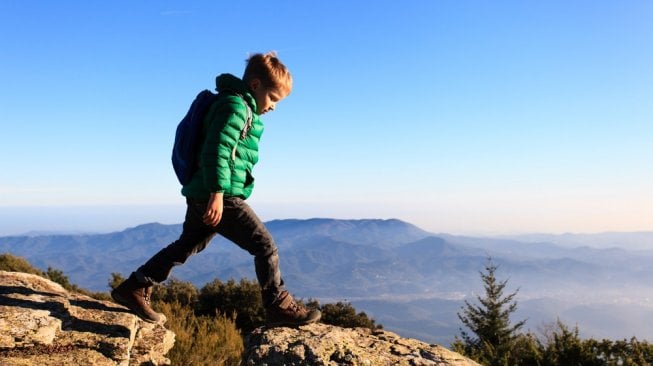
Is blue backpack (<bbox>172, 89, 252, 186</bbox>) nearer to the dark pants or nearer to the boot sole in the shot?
the dark pants

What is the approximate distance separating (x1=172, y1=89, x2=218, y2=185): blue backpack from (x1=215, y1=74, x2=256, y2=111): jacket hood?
109mm

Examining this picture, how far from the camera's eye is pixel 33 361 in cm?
354

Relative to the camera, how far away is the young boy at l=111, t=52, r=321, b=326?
3.45m

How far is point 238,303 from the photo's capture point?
379 inches

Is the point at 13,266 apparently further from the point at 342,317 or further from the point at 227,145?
the point at 227,145

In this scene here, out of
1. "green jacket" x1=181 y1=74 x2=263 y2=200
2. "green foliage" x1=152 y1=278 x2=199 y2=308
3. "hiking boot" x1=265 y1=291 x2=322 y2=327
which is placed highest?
"green jacket" x1=181 y1=74 x2=263 y2=200

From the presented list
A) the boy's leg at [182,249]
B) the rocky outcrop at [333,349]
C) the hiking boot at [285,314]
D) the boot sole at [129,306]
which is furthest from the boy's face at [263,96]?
the boot sole at [129,306]

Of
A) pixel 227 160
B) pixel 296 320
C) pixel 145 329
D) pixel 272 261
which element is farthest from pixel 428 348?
pixel 145 329

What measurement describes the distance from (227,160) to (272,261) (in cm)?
106

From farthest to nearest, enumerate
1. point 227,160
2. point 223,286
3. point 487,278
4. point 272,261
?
point 487,278 → point 223,286 → point 272,261 → point 227,160

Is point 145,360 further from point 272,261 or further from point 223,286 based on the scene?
point 223,286

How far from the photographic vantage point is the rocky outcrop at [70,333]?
368 centimetres

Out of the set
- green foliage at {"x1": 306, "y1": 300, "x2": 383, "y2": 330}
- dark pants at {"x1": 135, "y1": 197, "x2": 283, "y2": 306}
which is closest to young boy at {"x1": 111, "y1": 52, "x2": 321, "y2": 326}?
dark pants at {"x1": 135, "y1": 197, "x2": 283, "y2": 306}

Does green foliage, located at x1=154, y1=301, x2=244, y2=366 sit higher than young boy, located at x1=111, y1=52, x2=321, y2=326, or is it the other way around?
young boy, located at x1=111, y1=52, x2=321, y2=326
